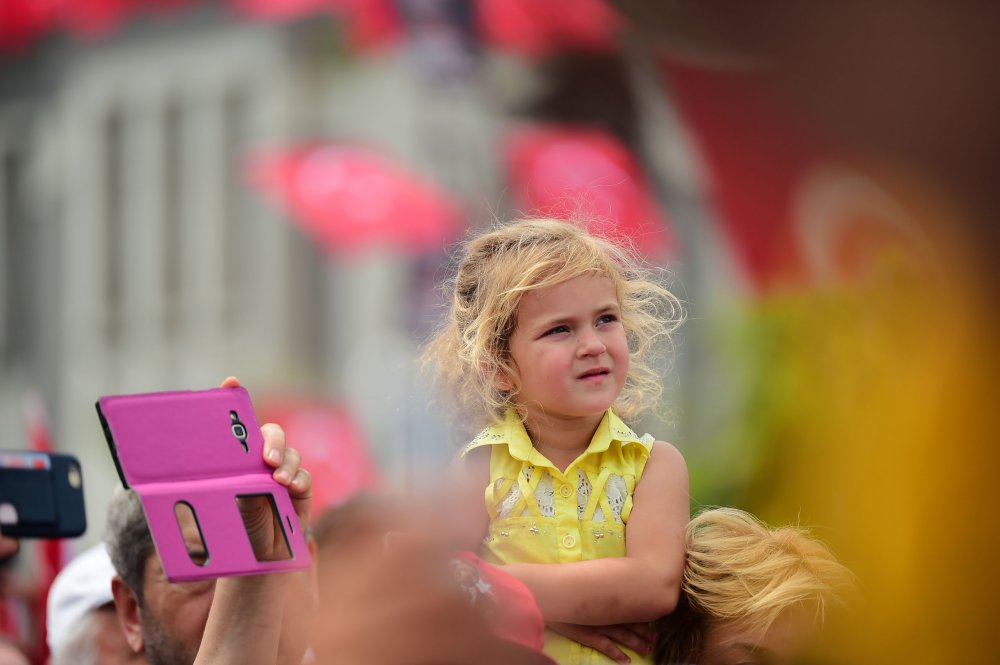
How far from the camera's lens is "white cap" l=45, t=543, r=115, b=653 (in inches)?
77.9

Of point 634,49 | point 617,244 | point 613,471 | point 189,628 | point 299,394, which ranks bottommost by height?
point 299,394

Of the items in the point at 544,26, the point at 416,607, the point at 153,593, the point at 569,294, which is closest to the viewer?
the point at 416,607

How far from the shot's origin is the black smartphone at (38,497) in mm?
1504

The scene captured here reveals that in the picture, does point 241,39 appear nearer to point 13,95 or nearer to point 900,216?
point 13,95

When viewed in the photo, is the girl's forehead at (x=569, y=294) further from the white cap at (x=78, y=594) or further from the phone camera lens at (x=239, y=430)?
the white cap at (x=78, y=594)

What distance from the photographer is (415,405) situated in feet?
5.04

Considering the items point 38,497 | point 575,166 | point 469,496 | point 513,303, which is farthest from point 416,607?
point 575,166

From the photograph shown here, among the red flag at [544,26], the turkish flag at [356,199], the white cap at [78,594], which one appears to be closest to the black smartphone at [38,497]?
the white cap at [78,594]

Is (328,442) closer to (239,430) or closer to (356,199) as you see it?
(356,199)

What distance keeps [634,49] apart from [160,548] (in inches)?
205

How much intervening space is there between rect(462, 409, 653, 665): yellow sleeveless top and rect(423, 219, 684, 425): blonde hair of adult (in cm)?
6

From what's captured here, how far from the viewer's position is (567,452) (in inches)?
50.9

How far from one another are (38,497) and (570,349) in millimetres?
644

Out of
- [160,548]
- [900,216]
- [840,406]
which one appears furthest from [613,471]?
[900,216]
